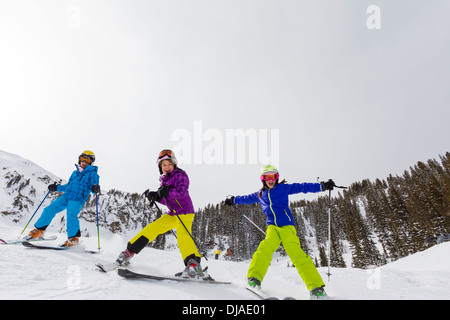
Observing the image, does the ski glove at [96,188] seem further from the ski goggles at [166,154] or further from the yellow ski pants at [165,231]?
the yellow ski pants at [165,231]

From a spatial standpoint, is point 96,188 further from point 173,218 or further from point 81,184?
point 173,218

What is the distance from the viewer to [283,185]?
13.1ft

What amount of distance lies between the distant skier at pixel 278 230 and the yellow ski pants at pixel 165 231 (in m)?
0.98

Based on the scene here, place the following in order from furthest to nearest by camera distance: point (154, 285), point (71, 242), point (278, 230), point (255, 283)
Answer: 1. point (71, 242)
2. point (278, 230)
3. point (255, 283)
4. point (154, 285)

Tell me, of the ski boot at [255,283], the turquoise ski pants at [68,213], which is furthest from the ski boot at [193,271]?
the turquoise ski pants at [68,213]

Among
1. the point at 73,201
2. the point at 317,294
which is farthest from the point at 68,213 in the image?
the point at 317,294

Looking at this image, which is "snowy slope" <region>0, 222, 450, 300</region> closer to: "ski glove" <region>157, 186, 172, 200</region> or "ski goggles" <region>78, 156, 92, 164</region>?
"ski glove" <region>157, 186, 172, 200</region>

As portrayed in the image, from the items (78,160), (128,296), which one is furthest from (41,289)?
(78,160)

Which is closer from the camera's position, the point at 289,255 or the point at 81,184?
the point at 289,255

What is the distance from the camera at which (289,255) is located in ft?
10.2

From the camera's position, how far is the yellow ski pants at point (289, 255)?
2.84 m

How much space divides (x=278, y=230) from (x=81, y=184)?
15.5ft

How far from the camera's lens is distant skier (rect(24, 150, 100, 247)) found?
4.79 m
